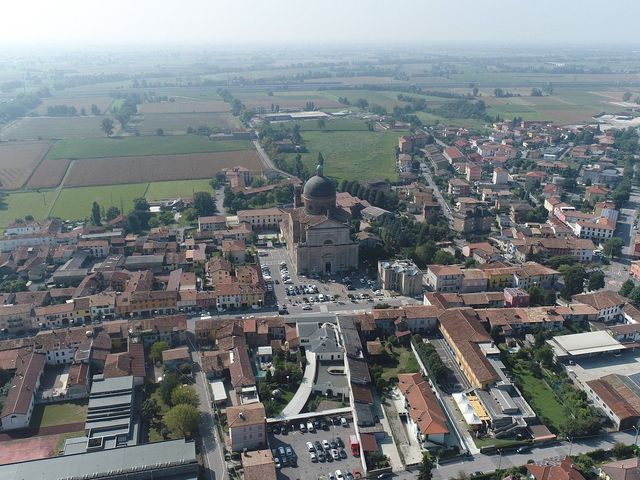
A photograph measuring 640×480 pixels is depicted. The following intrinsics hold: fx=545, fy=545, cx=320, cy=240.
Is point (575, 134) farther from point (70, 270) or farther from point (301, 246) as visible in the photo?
point (70, 270)

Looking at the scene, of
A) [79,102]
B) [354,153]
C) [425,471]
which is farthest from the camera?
[79,102]

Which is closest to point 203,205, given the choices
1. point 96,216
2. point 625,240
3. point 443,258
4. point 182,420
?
point 96,216

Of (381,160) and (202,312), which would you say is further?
(381,160)

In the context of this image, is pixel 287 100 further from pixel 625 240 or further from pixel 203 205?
pixel 625 240

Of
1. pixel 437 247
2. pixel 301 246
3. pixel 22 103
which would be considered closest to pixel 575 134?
pixel 437 247

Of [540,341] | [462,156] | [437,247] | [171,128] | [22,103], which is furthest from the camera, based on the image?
[22,103]

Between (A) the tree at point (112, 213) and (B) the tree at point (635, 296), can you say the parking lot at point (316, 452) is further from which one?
(A) the tree at point (112, 213)

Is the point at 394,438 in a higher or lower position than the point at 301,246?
lower
